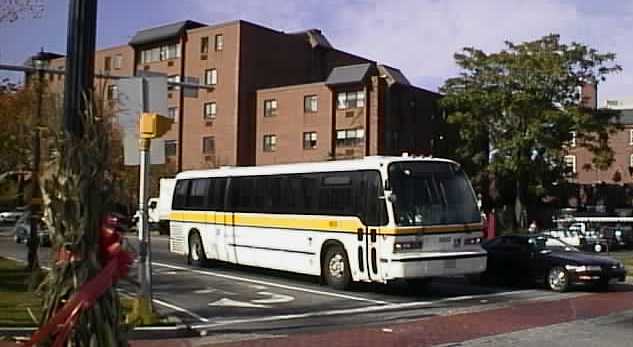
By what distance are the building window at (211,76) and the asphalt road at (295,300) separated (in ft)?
141

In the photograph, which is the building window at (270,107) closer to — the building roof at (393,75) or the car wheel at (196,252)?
the building roof at (393,75)

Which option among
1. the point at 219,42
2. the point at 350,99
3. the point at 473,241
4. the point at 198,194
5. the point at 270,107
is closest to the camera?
the point at 473,241

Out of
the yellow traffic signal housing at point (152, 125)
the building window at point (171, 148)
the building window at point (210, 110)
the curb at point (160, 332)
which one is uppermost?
the building window at point (210, 110)

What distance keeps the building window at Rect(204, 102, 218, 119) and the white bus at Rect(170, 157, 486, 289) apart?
44.1 meters

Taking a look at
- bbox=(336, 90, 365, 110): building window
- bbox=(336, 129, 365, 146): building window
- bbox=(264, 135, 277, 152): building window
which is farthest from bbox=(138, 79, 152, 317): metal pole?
bbox=(264, 135, 277, 152): building window

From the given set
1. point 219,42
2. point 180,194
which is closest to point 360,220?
point 180,194

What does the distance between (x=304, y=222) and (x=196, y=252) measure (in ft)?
18.1

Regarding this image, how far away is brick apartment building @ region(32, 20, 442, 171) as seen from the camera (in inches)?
2383

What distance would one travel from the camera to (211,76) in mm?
65125

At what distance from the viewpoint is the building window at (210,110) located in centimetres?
6538

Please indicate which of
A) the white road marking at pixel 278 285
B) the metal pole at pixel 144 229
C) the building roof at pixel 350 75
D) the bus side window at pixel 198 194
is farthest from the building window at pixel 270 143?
the metal pole at pixel 144 229

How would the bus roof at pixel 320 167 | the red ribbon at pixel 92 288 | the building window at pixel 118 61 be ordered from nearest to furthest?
the red ribbon at pixel 92 288
the bus roof at pixel 320 167
the building window at pixel 118 61

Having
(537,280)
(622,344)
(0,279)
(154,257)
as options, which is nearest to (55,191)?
(622,344)

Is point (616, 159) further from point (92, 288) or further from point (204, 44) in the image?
point (92, 288)
